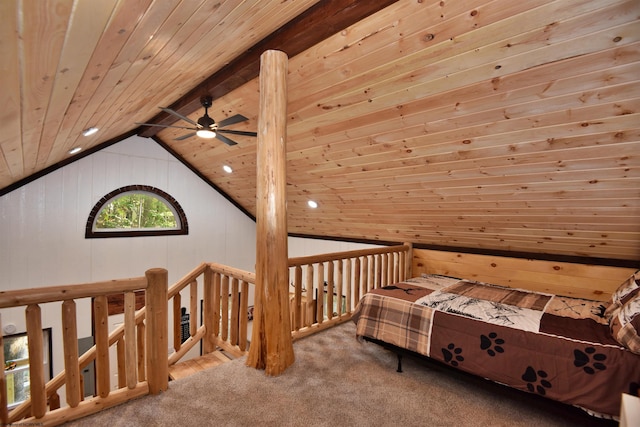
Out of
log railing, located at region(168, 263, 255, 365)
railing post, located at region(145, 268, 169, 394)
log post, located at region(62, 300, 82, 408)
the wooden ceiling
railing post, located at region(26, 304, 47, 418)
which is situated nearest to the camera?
the wooden ceiling

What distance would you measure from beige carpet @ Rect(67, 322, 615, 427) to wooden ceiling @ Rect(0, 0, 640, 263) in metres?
1.70

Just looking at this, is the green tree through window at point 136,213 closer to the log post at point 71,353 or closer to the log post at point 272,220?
the log post at point 71,353

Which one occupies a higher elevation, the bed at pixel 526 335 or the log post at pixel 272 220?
the log post at pixel 272 220

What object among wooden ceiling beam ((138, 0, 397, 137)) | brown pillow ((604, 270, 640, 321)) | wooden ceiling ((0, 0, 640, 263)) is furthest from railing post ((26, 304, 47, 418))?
brown pillow ((604, 270, 640, 321))

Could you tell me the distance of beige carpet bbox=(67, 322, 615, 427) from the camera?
185 cm

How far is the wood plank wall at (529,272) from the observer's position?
3123 mm

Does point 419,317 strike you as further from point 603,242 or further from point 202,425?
point 603,242

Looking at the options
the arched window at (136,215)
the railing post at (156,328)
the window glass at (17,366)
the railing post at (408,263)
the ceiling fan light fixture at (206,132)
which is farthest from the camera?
the arched window at (136,215)

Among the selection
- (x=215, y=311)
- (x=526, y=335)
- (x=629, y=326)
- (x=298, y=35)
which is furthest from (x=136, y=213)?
(x=629, y=326)

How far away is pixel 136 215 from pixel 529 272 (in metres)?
6.04

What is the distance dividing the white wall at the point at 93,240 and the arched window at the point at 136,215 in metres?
0.10

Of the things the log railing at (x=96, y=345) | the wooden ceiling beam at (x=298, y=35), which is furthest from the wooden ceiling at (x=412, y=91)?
the log railing at (x=96, y=345)

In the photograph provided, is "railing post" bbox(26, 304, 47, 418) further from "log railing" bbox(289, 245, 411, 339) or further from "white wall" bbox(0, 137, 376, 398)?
"white wall" bbox(0, 137, 376, 398)

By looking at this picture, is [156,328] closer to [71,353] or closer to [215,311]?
[71,353]
